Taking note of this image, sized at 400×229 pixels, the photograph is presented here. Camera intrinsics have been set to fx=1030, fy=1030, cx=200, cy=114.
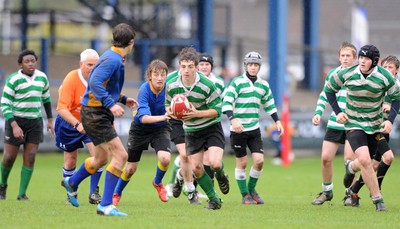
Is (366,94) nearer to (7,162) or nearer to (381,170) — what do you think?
(381,170)

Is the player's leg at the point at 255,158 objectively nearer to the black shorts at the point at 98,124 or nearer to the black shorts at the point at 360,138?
the black shorts at the point at 360,138

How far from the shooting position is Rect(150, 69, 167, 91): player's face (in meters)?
13.9

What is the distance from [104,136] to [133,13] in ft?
74.2

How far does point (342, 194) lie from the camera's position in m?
17.1

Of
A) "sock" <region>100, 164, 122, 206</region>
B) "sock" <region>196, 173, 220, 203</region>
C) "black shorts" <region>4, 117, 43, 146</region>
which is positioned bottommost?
"sock" <region>196, 173, 220, 203</region>

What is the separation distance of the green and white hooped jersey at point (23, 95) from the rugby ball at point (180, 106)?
11.3 ft

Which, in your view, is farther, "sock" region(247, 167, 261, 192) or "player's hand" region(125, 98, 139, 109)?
"sock" region(247, 167, 261, 192)

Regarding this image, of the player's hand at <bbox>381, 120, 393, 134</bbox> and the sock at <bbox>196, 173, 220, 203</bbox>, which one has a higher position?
the player's hand at <bbox>381, 120, 393, 134</bbox>

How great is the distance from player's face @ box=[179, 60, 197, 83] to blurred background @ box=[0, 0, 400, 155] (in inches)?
416

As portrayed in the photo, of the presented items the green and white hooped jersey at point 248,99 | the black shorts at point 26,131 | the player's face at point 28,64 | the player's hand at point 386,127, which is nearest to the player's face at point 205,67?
the green and white hooped jersey at point 248,99

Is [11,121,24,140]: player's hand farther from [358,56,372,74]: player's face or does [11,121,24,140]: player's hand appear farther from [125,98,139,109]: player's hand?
[358,56,372,74]: player's face

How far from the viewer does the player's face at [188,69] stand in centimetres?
1316

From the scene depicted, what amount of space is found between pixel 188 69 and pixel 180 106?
66 cm

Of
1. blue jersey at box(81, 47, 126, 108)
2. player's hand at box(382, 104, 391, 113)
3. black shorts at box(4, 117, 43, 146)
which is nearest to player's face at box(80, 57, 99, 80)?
blue jersey at box(81, 47, 126, 108)
